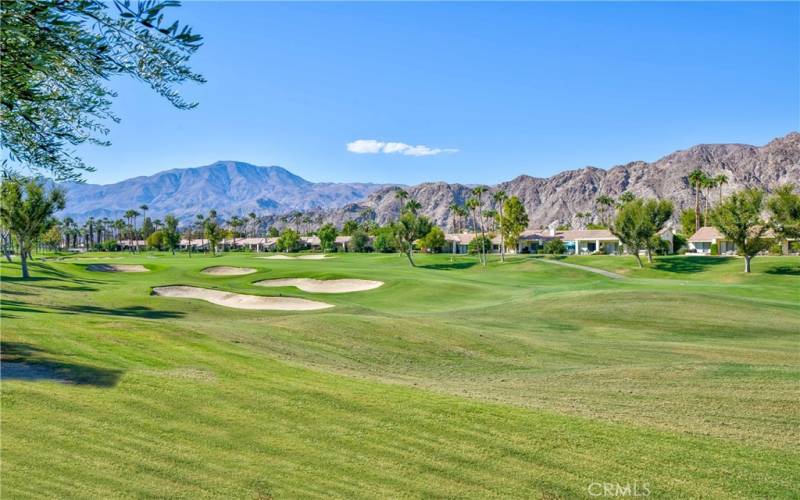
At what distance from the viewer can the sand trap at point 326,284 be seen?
1761 inches

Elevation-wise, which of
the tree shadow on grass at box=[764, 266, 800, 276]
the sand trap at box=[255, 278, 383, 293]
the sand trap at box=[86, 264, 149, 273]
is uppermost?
the sand trap at box=[86, 264, 149, 273]

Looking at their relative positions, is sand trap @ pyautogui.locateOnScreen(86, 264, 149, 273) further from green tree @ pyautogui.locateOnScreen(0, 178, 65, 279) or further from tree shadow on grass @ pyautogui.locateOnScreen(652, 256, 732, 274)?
tree shadow on grass @ pyautogui.locateOnScreen(652, 256, 732, 274)

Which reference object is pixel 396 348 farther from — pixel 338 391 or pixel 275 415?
pixel 275 415

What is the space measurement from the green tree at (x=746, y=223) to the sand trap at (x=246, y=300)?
154 feet

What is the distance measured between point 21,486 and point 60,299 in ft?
94.1

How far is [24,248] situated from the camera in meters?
46.8

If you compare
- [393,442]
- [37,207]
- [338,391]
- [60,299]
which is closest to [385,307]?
[60,299]

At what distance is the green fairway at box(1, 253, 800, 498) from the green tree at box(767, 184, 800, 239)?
4883 cm

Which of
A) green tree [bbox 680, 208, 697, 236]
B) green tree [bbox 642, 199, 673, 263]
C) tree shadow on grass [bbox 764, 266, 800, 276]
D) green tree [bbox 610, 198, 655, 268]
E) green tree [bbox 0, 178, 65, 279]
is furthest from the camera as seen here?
green tree [bbox 680, 208, 697, 236]

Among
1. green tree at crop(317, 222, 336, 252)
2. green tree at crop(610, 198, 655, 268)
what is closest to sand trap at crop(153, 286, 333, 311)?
green tree at crop(610, 198, 655, 268)

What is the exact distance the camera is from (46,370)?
32.1 feet

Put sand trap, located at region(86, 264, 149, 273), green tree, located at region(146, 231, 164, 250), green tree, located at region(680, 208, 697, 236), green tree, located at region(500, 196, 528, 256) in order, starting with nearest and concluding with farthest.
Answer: sand trap, located at region(86, 264, 149, 273)
green tree, located at region(500, 196, 528, 256)
green tree, located at region(680, 208, 697, 236)
green tree, located at region(146, 231, 164, 250)

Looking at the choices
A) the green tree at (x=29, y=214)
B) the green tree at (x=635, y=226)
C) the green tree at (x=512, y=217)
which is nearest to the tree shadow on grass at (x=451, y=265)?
the green tree at (x=635, y=226)

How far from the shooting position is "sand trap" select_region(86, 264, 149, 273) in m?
64.2
